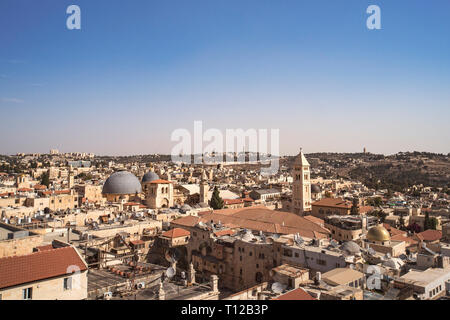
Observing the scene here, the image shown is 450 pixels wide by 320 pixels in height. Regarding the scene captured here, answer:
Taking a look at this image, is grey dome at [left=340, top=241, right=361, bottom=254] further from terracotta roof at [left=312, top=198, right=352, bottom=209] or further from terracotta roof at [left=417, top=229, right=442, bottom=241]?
terracotta roof at [left=312, top=198, right=352, bottom=209]

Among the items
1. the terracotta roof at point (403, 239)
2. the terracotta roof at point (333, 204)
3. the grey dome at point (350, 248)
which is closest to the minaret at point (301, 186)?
the terracotta roof at point (333, 204)

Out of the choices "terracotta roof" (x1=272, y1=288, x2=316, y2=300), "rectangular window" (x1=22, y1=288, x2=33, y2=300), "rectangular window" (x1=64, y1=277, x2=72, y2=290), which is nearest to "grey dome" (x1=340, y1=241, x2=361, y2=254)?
"terracotta roof" (x1=272, y1=288, x2=316, y2=300)

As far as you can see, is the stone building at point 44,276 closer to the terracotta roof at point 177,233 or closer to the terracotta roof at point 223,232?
the terracotta roof at point 223,232

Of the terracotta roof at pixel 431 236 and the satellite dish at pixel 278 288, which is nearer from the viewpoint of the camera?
the satellite dish at pixel 278 288

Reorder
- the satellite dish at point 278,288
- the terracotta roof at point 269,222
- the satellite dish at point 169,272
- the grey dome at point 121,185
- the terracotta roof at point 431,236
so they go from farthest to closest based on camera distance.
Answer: the grey dome at point 121,185 < the terracotta roof at point 431,236 < the terracotta roof at point 269,222 < the satellite dish at point 169,272 < the satellite dish at point 278,288

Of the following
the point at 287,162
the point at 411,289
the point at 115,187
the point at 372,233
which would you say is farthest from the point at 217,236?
the point at 287,162

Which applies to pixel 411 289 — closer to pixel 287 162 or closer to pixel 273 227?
pixel 273 227
